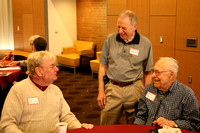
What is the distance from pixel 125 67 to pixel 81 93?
146 inches

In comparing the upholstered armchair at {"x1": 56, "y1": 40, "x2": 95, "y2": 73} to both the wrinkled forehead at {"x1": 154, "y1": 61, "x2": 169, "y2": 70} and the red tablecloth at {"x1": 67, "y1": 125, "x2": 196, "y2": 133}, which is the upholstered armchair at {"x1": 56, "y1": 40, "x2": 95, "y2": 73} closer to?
the wrinkled forehead at {"x1": 154, "y1": 61, "x2": 169, "y2": 70}

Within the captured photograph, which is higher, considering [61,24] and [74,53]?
[61,24]

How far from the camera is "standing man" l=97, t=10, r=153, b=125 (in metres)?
3.00

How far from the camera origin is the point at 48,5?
9.28m

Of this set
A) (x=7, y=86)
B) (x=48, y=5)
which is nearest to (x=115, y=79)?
(x=7, y=86)

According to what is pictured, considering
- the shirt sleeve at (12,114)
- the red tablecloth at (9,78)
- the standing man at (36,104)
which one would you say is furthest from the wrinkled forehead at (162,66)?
the red tablecloth at (9,78)

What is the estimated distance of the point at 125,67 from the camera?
3.00 meters

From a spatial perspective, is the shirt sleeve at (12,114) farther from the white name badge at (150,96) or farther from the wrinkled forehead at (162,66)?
the wrinkled forehead at (162,66)

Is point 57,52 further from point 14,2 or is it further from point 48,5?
point 14,2

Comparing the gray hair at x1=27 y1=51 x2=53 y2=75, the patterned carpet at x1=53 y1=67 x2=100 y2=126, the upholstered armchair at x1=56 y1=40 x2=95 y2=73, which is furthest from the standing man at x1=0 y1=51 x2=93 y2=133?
the upholstered armchair at x1=56 y1=40 x2=95 y2=73

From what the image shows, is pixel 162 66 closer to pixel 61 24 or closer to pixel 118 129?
pixel 118 129

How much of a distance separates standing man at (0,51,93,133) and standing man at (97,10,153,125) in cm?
71

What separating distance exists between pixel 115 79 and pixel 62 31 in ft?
23.2

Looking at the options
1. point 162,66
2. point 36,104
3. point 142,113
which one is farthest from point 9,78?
point 162,66
